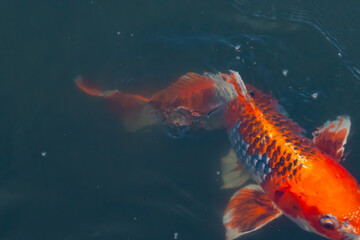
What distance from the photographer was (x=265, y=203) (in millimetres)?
4430

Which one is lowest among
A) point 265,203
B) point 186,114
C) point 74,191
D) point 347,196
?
point 74,191

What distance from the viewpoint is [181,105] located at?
4.87 meters

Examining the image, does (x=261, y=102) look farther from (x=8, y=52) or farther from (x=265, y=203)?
(x=8, y=52)

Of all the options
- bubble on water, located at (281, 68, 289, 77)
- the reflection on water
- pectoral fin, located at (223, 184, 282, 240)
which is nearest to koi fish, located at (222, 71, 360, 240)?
pectoral fin, located at (223, 184, 282, 240)

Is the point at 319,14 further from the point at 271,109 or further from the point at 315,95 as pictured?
the point at 271,109

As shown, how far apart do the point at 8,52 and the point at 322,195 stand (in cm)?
422

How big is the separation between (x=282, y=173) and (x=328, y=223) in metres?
0.65

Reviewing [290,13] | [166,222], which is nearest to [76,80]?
[166,222]

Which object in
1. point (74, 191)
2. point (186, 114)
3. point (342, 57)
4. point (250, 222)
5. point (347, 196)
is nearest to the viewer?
point (347, 196)

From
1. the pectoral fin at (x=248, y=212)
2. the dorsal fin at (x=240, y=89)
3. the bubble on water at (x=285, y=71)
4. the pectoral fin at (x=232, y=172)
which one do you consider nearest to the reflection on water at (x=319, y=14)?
the bubble on water at (x=285, y=71)

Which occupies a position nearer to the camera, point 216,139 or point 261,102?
point 261,102

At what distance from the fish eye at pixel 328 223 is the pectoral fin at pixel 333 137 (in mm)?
819

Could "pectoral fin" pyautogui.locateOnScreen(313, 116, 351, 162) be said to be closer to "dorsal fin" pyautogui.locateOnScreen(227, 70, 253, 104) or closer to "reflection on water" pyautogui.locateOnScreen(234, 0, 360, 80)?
"dorsal fin" pyautogui.locateOnScreen(227, 70, 253, 104)

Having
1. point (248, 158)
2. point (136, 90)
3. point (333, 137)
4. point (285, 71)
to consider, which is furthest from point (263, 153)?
point (136, 90)
